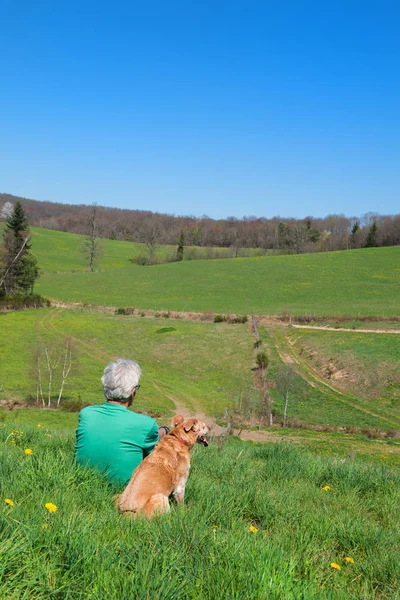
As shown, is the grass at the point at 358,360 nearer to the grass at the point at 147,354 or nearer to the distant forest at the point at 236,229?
the grass at the point at 147,354

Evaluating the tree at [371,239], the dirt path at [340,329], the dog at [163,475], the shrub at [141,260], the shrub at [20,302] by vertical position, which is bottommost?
the shrub at [20,302]

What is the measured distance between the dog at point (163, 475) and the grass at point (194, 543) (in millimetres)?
155

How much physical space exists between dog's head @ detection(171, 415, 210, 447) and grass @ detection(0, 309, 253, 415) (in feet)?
85.3

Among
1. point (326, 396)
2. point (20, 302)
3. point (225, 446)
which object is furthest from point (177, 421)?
point (20, 302)

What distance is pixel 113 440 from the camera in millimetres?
4242

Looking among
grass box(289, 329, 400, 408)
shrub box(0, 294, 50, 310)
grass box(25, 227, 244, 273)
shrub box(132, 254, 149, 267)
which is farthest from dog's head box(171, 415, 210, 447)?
shrub box(132, 254, 149, 267)

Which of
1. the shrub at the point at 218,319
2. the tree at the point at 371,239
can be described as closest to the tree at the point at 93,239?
Result: the shrub at the point at 218,319

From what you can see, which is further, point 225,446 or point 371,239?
point 371,239

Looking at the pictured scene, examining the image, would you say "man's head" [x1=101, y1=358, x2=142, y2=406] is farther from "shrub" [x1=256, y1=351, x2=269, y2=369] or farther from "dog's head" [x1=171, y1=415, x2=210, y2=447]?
"shrub" [x1=256, y1=351, x2=269, y2=369]

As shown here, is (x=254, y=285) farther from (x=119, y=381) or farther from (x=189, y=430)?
(x=119, y=381)

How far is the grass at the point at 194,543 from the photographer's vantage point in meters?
2.17

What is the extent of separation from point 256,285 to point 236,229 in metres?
70.2

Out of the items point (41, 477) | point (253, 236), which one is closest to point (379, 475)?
point (41, 477)

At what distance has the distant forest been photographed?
11100cm
